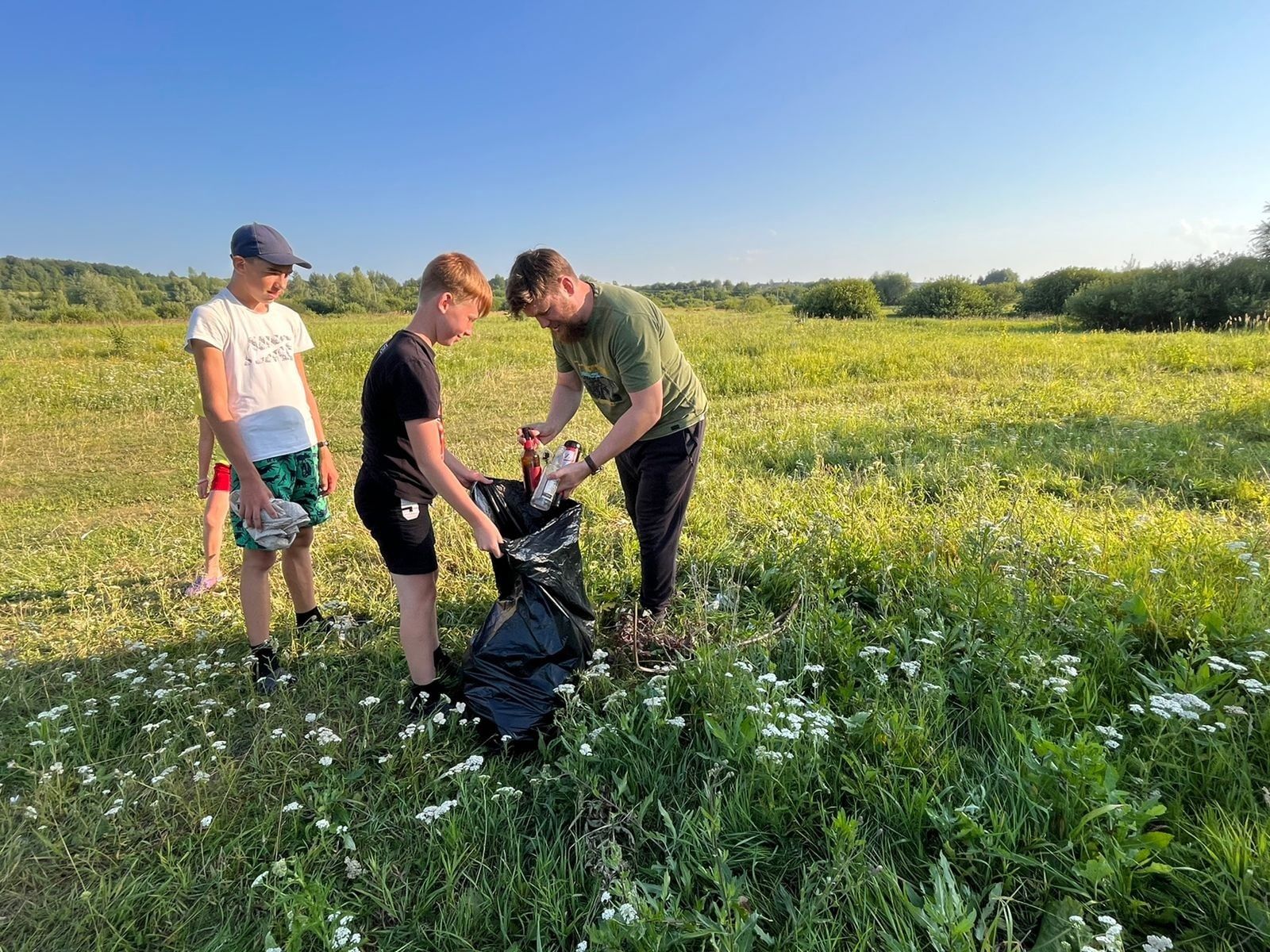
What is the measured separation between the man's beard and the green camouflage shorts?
4.29ft

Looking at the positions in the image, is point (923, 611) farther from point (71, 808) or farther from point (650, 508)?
point (71, 808)

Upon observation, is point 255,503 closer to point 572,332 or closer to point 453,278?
point 453,278

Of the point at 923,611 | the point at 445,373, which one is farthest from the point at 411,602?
the point at 445,373

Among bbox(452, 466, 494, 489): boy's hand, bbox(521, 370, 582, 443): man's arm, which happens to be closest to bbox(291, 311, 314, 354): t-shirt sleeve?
bbox(452, 466, 494, 489): boy's hand

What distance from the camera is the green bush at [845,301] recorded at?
3441 cm

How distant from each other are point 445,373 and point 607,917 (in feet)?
39.2

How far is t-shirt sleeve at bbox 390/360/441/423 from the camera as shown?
2.11m

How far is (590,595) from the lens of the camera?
3.19 m

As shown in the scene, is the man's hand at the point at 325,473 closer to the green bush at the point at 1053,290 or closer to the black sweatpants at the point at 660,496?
the black sweatpants at the point at 660,496

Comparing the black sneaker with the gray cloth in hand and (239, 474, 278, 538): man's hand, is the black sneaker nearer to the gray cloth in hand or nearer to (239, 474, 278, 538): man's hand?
the gray cloth in hand

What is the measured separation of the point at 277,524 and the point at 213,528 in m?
1.54

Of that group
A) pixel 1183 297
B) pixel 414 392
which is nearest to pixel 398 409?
pixel 414 392

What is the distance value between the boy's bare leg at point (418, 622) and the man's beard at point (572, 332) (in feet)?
3.65

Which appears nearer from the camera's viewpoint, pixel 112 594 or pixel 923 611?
pixel 923 611
